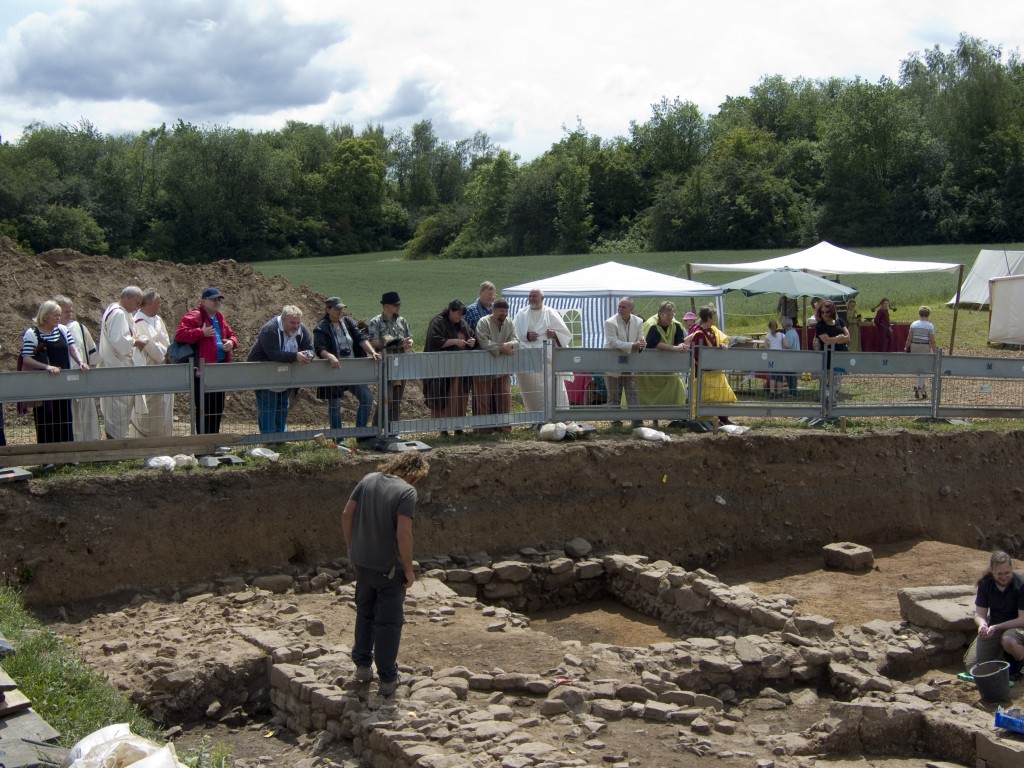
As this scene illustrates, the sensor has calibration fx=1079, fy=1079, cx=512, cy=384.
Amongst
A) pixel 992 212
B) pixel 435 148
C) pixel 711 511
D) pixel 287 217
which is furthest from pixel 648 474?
pixel 435 148

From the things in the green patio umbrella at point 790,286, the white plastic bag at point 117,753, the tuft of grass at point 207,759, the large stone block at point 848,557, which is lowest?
the large stone block at point 848,557

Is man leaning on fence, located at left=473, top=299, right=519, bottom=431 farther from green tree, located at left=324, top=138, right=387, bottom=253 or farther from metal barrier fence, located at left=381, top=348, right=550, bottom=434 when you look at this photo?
green tree, located at left=324, top=138, right=387, bottom=253

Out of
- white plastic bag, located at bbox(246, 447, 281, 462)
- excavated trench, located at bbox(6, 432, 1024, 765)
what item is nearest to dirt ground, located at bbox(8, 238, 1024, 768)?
excavated trench, located at bbox(6, 432, 1024, 765)

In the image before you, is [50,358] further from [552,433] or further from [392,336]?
[552,433]

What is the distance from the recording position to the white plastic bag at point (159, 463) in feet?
36.8

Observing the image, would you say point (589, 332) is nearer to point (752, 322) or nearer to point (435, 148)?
point (752, 322)

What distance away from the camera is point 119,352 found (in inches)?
459

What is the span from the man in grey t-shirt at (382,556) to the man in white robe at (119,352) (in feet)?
15.1

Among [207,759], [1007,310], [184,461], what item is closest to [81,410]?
[184,461]

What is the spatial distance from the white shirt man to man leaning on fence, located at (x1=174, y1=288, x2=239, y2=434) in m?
4.72

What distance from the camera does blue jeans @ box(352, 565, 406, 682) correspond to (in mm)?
8023

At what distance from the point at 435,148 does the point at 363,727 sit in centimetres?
8661

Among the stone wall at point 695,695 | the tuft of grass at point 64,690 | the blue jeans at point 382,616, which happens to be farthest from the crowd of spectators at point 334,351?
the blue jeans at point 382,616

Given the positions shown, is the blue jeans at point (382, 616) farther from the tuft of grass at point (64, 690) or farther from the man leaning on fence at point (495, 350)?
the man leaning on fence at point (495, 350)
